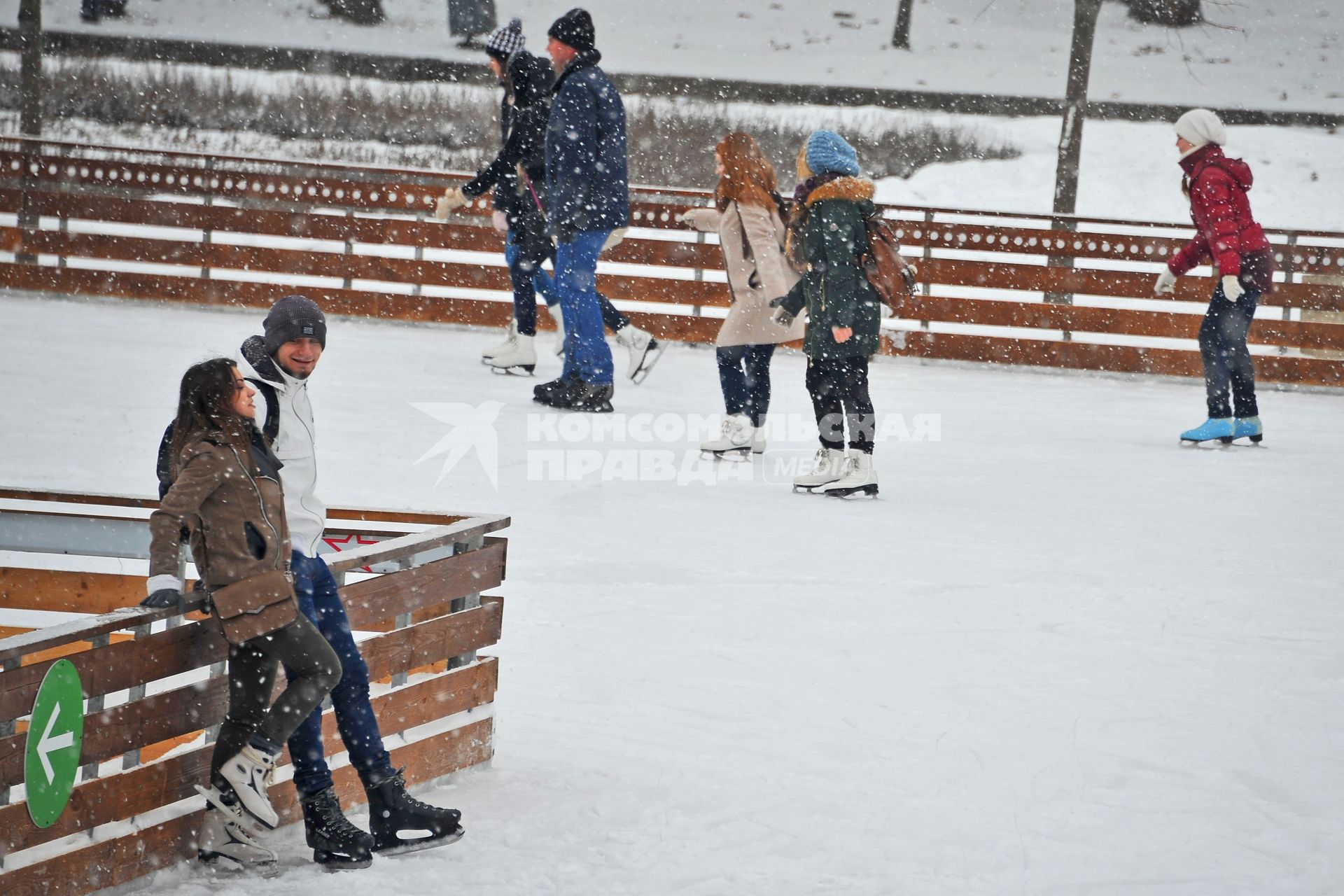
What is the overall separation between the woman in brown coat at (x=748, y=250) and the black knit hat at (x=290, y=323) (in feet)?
12.4

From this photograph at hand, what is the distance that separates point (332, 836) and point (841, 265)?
372 centimetres

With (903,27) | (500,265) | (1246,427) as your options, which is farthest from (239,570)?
(903,27)

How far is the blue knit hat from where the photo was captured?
19.8 ft

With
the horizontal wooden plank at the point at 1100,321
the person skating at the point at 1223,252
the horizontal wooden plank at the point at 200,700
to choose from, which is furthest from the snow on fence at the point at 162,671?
the horizontal wooden plank at the point at 1100,321

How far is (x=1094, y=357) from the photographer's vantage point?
11070 mm

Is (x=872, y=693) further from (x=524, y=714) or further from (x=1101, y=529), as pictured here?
(x=1101, y=529)

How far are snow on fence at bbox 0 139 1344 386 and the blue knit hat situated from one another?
5.13m

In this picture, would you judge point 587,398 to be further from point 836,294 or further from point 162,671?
point 162,671

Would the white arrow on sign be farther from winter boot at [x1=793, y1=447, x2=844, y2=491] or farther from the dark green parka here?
winter boot at [x1=793, y1=447, x2=844, y2=491]

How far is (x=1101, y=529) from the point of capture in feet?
19.7

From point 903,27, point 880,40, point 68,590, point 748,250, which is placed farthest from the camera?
point 880,40

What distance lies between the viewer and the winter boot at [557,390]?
25.9 feet

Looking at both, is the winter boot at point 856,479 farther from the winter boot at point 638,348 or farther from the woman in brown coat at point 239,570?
the woman in brown coat at point 239,570

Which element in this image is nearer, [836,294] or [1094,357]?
[836,294]
